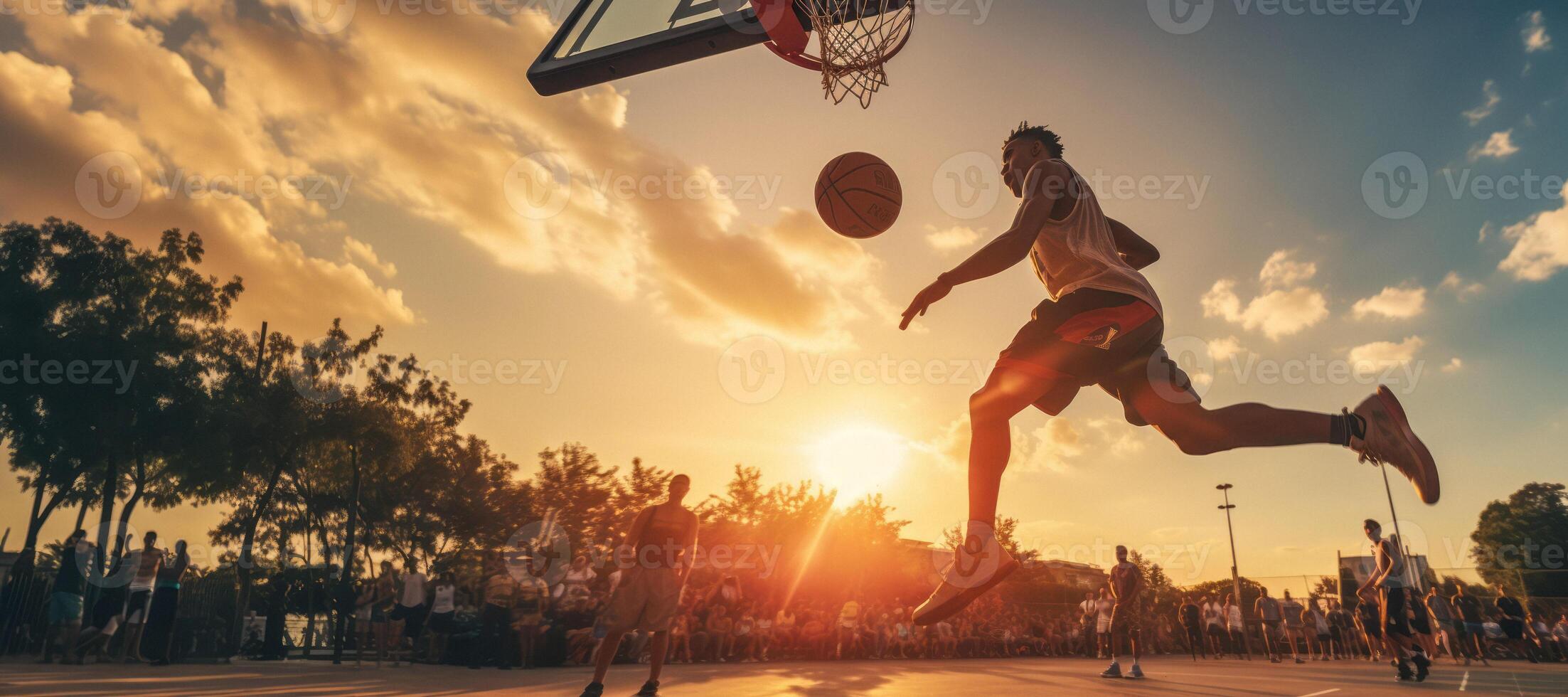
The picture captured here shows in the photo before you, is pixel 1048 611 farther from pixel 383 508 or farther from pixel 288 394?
pixel 383 508

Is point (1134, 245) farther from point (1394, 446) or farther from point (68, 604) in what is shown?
point (68, 604)

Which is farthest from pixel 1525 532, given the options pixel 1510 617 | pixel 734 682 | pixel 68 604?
pixel 68 604

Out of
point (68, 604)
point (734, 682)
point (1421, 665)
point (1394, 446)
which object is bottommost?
point (734, 682)

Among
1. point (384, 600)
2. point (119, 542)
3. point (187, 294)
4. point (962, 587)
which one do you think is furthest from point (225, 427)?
point (962, 587)

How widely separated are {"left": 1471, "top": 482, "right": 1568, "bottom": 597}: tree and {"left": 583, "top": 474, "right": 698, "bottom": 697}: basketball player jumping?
2520 inches

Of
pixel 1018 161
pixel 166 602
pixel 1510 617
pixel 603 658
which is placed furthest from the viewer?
pixel 1510 617

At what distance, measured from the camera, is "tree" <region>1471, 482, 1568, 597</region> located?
5409 centimetres

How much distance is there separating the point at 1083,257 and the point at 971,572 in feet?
4.60

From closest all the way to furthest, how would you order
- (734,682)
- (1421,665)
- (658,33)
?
(658,33), (734,682), (1421,665)

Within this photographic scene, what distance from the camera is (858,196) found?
501 cm

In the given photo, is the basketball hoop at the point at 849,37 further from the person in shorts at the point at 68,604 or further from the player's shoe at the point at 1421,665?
the person in shorts at the point at 68,604

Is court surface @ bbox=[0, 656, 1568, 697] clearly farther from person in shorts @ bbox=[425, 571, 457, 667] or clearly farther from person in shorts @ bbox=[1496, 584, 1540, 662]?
person in shorts @ bbox=[1496, 584, 1540, 662]

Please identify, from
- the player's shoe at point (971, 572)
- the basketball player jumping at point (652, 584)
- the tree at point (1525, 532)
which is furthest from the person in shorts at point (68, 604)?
the tree at point (1525, 532)

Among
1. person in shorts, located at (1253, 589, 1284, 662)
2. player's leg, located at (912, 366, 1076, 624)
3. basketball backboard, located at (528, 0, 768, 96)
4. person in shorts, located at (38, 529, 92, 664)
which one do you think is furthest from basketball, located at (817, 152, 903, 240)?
person in shorts, located at (1253, 589, 1284, 662)
